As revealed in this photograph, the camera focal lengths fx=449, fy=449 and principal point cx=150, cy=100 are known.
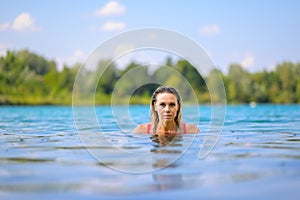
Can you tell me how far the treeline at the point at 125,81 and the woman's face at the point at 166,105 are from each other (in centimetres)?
83

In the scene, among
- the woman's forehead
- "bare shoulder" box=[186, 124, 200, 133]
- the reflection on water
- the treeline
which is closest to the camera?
the reflection on water

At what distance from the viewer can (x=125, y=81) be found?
1055 centimetres

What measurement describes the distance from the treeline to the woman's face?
827mm

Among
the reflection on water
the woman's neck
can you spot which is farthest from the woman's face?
the reflection on water

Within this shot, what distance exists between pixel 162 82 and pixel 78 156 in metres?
4.06

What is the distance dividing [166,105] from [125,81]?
164 centimetres

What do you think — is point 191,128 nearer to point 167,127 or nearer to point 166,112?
point 167,127

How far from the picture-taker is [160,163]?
20.6 feet

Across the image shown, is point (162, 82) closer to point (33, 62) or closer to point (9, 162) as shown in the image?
point (9, 162)

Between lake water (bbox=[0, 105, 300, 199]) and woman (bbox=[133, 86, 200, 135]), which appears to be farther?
woman (bbox=[133, 86, 200, 135])

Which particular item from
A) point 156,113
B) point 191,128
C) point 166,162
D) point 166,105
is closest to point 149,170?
point 166,162

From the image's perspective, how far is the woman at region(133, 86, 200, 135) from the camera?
367 inches

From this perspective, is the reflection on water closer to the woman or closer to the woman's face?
the woman

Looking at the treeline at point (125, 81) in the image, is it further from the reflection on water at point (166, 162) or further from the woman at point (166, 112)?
the reflection on water at point (166, 162)
